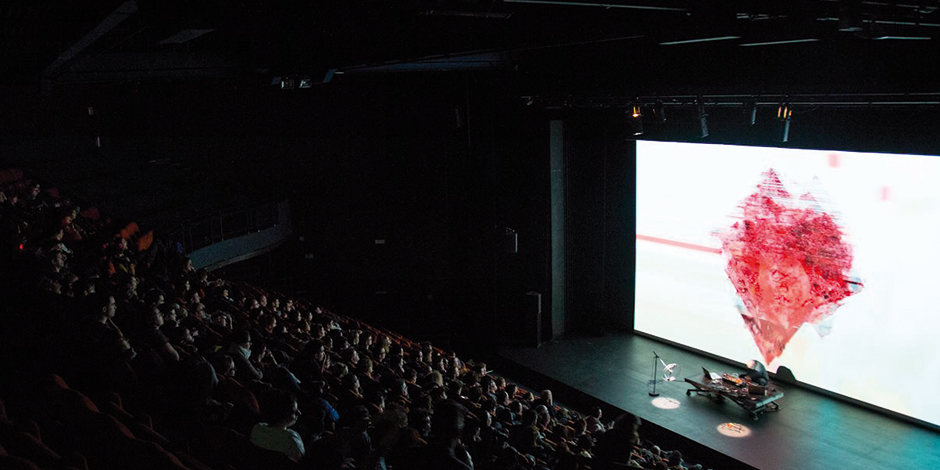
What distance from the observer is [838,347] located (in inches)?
364

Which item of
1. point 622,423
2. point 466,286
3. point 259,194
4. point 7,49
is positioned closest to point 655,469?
point 622,423

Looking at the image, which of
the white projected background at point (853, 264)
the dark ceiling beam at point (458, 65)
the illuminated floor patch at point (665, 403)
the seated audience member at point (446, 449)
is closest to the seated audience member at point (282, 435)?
the seated audience member at point (446, 449)

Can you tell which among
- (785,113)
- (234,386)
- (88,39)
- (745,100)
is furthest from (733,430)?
(88,39)

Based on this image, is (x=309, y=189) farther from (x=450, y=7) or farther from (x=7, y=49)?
(x=450, y=7)

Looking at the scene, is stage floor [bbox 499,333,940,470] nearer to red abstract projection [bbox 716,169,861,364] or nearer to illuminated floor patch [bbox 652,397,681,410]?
illuminated floor patch [bbox 652,397,681,410]

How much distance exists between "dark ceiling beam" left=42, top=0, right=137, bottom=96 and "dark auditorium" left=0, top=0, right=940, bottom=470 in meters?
0.07

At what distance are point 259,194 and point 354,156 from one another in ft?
5.79

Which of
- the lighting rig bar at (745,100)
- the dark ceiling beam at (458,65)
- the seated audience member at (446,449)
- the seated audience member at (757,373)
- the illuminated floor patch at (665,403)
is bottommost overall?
the illuminated floor patch at (665,403)

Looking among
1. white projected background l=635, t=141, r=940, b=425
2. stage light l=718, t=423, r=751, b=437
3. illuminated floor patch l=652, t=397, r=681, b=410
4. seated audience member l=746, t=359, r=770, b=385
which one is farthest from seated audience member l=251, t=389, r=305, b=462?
white projected background l=635, t=141, r=940, b=425

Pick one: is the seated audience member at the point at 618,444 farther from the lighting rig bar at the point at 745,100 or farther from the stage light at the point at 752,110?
the lighting rig bar at the point at 745,100

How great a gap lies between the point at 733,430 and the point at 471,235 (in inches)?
209

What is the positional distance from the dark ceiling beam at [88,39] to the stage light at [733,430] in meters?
7.36

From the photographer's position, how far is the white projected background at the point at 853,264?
27.4ft

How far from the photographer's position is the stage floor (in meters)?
8.09
